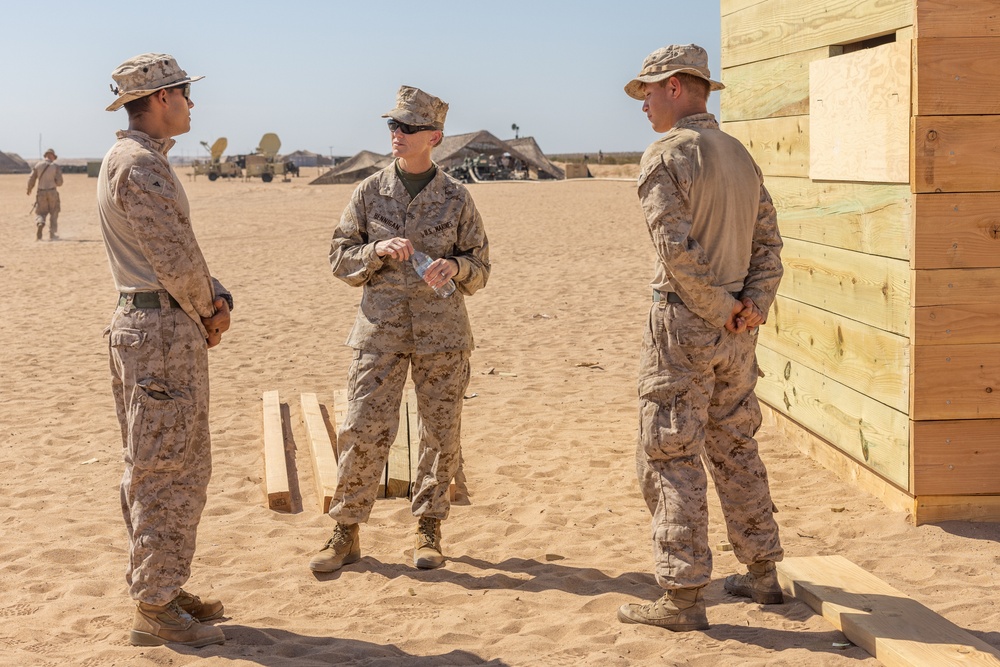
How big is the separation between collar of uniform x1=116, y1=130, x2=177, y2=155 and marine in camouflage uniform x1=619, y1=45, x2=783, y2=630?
1735mm

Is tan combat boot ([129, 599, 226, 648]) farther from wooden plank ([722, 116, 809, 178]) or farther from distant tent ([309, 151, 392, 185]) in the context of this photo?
distant tent ([309, 151, 392, 185])

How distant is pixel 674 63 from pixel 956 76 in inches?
70.5

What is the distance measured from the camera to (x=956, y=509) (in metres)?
5.21

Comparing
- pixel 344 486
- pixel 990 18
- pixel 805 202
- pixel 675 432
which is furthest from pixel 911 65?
pixel 344 486

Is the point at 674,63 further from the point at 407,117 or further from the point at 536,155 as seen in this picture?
the point at 536,155

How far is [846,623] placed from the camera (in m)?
4.07

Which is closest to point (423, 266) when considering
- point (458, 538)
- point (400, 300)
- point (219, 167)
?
point (400, 300)

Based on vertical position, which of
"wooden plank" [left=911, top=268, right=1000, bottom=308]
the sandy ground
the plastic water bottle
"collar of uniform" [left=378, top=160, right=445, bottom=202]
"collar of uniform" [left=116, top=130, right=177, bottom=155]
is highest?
"collar of uniform" [left=116, top=130, right=177, bottom=155]

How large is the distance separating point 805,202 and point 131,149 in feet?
12.9

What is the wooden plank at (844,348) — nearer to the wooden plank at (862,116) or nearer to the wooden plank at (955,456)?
the wooden plank at (955,456)

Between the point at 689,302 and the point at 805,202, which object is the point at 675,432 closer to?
the point at 689,302

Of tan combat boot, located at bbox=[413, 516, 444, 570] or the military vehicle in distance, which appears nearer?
tan combat boot, located at bbox=[413, 516, 444, 570]

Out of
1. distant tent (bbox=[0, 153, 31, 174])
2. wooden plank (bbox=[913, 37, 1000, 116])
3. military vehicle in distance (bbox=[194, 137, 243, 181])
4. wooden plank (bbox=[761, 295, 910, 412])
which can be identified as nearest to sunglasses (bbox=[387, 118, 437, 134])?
wooden plank (bbox=[913, 37, 1000, 116])

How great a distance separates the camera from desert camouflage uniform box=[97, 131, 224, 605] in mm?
3812
